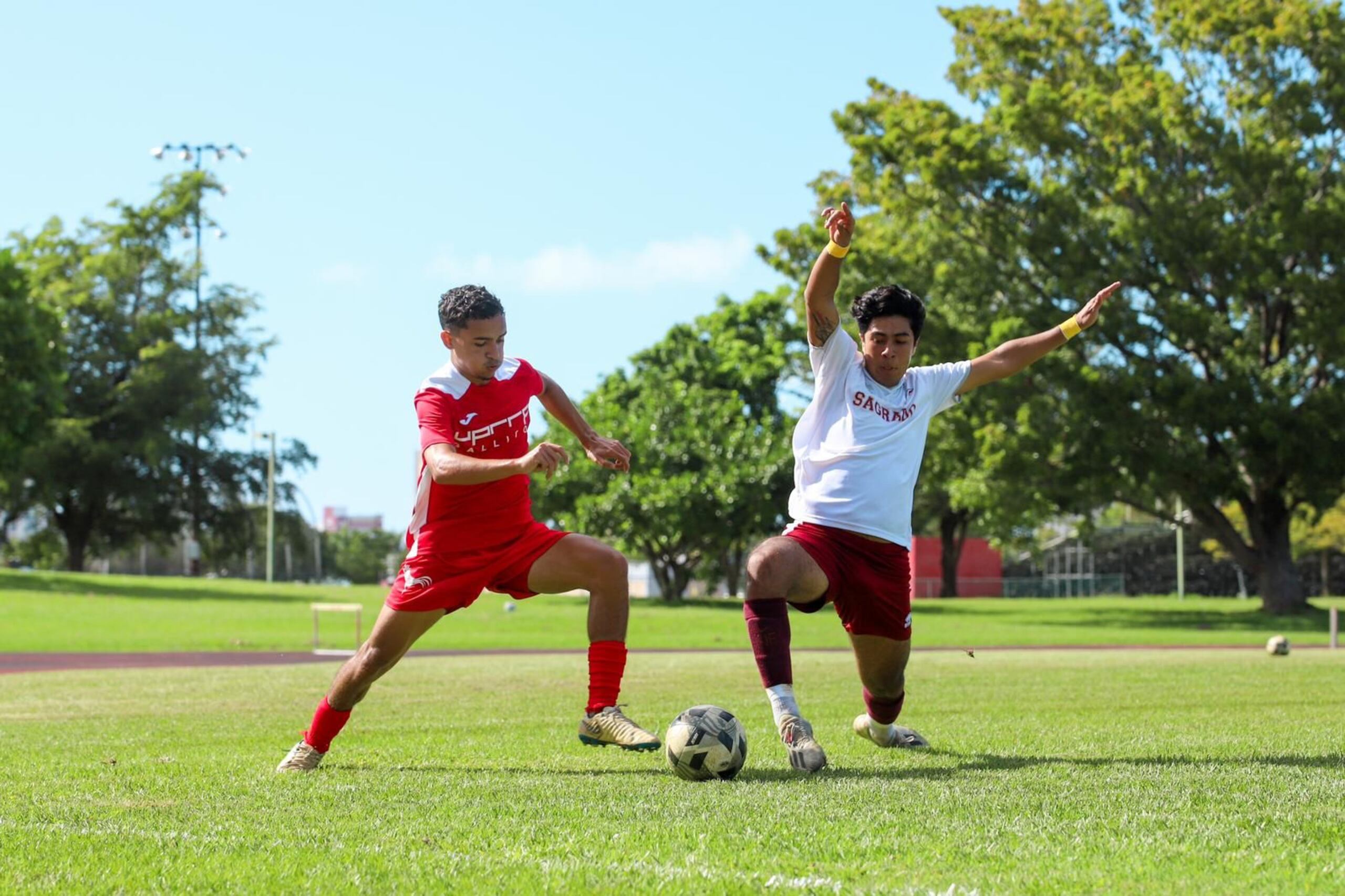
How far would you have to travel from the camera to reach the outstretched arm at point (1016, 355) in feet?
24.3

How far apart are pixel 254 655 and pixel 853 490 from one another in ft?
54.6

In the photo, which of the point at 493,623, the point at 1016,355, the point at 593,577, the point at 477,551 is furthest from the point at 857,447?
the point at 493,623

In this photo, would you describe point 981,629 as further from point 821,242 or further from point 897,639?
point 897,639

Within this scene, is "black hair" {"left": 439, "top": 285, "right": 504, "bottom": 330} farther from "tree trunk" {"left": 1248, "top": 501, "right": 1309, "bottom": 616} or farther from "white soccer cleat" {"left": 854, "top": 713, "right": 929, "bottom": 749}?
"tree trunk" {"left": 1248, "top": 501, "right": 1309, "bottom": 616}

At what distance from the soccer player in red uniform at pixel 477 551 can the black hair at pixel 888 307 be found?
1.40 metres

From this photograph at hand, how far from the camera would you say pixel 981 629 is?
31688 millimetres

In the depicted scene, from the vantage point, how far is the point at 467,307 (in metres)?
6.85

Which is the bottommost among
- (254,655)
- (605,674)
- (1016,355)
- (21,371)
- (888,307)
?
(254,655)

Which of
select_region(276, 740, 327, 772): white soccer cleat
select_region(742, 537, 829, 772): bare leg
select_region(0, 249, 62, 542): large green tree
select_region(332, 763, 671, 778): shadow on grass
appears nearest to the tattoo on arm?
select_region(742, 537, 829, 772): bare leg

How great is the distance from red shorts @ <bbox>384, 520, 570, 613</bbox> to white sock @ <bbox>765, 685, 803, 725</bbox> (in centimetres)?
119

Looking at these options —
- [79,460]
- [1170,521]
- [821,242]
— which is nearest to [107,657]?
[821,242]

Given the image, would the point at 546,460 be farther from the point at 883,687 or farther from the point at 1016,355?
the point at 1016,355

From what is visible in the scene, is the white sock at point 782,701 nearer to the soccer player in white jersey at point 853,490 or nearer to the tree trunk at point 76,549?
the soccer player in white jersey at point 853,490

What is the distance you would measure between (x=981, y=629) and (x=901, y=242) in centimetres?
901
